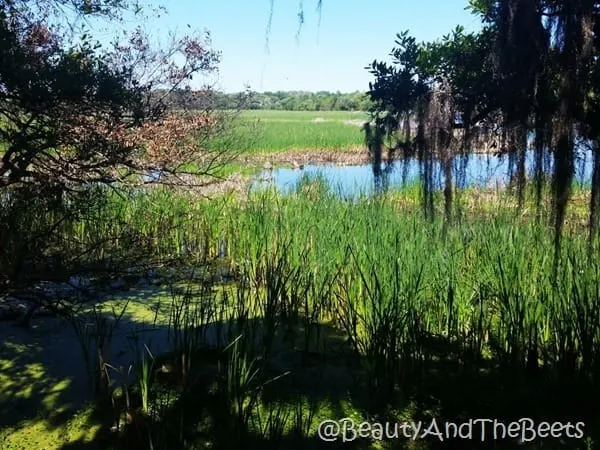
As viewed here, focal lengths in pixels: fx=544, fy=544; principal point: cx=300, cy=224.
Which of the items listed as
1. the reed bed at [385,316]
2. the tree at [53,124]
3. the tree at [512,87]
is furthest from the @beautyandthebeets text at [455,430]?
the tree at [53,124]

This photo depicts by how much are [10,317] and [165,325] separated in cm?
109

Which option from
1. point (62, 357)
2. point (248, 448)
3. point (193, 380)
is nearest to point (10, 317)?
point (62, 357)

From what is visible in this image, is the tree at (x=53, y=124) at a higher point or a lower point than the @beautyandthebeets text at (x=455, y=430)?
higher

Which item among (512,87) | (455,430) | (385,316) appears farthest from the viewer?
(385,316)

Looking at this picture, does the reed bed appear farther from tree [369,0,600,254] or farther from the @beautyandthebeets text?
tree [369,0,600,254]

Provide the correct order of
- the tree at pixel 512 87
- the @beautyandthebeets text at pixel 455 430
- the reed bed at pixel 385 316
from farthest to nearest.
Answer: the reed bed at pixel 385 316 < the @beautyandthebeets text at pixel 455 430 < the tree at pixel 512 87

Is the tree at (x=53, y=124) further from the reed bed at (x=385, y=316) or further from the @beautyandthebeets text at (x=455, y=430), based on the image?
the @beautyandthebeets text at (x=455, y=430)

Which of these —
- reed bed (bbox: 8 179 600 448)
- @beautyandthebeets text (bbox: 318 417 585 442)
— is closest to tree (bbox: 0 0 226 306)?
reed bed (bbox: 8 179 600 448)

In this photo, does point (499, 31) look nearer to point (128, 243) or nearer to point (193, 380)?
point (193, 380)

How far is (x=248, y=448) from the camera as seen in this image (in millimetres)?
2195

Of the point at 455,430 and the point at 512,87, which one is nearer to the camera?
the point at 512,87

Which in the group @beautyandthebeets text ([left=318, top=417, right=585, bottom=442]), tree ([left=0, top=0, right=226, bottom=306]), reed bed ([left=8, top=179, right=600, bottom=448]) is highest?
tree ([left=0, top=0, right=226, bottom=306])

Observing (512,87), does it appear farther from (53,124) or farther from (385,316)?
(53,124)

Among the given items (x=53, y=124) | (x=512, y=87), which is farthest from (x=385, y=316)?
(x=53, y=124)
